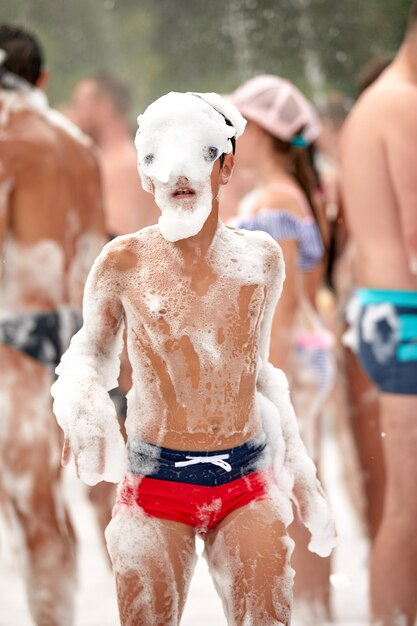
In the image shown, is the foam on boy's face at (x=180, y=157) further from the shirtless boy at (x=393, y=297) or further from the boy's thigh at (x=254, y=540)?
the shirtless boy at (x=393, y=297)

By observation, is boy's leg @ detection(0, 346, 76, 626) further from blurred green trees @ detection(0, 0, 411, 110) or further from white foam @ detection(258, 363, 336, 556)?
blurred green trees @ detection(0, 0, 411, 110)

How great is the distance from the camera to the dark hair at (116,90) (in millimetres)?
3469

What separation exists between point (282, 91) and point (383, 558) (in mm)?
861

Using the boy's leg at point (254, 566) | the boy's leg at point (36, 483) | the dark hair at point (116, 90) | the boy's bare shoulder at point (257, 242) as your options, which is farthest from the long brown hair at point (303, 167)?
the dark hair at point (116, 90)

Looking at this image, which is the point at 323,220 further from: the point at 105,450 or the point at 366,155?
the point at 105,450

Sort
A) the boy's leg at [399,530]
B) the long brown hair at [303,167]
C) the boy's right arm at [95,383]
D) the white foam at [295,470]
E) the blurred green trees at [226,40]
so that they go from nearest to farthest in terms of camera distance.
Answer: the boy's right arm at [95,383] → the white foam at [295,470] → the boy's leg at [399,530] → the long brown hair at [303,167] → the blurred green trees at [226,40]

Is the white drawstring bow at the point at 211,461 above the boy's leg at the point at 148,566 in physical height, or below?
above

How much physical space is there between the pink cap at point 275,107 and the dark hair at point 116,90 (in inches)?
56.0

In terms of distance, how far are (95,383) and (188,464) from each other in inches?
5.3

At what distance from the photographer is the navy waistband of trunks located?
3.78 ft

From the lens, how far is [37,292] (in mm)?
1754

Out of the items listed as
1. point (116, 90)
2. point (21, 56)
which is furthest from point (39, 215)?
point (116, 90)

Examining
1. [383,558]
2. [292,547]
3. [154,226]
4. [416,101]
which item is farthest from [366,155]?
[292,547]

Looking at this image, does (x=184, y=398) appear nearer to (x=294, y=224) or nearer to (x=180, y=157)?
(x=180, y=157)
